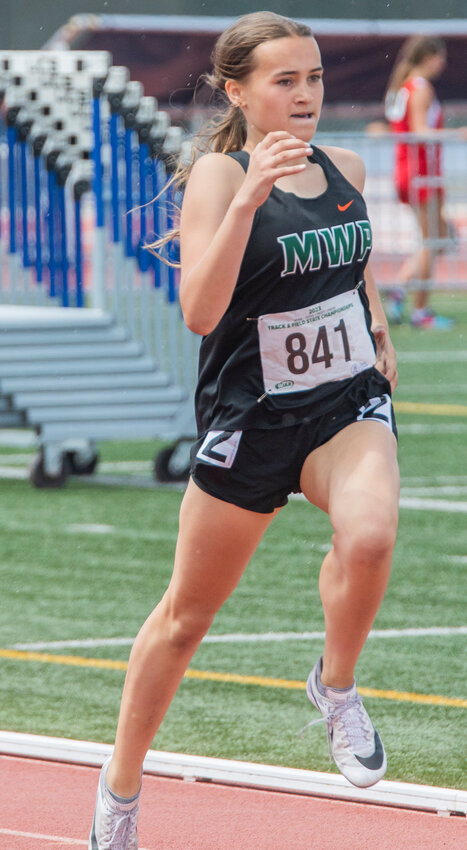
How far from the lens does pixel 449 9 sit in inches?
1248

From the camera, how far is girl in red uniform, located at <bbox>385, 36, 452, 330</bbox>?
17.4m

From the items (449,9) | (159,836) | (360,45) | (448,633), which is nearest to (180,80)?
(360,45)

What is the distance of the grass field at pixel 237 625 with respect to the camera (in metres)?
4.96

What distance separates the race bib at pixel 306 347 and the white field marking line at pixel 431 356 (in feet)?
37.4

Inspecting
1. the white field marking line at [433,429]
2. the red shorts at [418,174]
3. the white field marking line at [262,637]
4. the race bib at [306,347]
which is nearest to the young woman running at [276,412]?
the race bib at [306,347]

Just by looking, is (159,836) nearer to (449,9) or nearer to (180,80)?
(180,80)

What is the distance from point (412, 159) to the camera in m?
17.6

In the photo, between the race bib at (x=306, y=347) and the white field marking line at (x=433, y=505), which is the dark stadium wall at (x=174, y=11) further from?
the race bib at (x=306, y=347)

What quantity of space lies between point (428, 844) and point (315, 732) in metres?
1.12

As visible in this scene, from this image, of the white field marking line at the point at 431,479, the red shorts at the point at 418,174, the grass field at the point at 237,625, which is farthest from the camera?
the red shorts at the point at 418,174

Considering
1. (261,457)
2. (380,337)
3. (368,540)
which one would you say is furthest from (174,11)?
(368,540)

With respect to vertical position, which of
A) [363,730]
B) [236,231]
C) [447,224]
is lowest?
[447,224]

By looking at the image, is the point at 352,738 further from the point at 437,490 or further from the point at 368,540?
the point at 437,490

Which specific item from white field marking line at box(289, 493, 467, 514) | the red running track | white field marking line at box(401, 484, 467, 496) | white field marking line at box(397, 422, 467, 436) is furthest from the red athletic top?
the red running track
